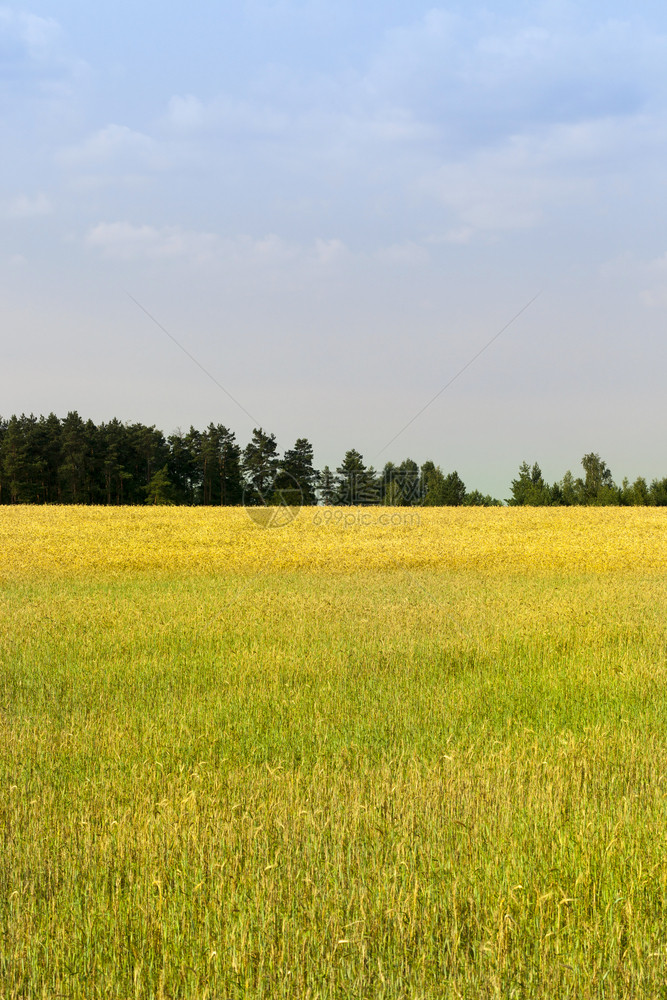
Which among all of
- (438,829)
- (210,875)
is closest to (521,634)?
(438,829)

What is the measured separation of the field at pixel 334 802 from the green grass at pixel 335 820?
2 centimetres

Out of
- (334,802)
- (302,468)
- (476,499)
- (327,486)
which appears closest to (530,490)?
(476,499)

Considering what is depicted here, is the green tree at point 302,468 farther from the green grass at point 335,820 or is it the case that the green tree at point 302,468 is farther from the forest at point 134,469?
the green grass at point 335,820

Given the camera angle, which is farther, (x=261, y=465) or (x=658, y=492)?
(x=658, y=492)

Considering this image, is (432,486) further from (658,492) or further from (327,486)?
(327,486)

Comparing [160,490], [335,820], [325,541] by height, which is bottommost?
[335,820]

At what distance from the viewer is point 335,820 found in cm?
468

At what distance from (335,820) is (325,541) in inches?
935

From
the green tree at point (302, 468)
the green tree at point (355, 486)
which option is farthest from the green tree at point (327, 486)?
the green tree at point (302, 468)

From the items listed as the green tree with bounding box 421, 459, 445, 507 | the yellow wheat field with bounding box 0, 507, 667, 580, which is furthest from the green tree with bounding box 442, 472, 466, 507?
the yellow wheat field with bounding box 0, 507, 667, 580

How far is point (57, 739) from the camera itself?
6680mm

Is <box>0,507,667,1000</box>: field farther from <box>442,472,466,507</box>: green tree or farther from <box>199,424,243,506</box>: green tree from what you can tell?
<box>442,472,466,507</box>: green tree

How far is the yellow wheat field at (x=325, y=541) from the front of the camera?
23.7 metres

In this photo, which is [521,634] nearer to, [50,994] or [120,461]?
[50,994]
